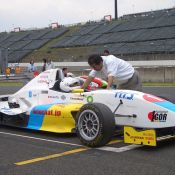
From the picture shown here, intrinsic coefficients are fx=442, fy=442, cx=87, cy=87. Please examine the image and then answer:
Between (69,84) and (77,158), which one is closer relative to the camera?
(77,158)

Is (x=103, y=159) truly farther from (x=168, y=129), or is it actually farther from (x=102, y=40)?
(x=102, y=40)

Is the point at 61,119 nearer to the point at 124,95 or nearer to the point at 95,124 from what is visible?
the point at 95,124

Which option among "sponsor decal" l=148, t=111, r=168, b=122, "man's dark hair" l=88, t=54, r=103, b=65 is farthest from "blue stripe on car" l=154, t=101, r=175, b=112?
"man's dark hair" l=88, t=54, r=103, b=65

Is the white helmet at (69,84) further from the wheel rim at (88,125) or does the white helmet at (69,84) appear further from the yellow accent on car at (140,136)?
the yellow accent on car at (140,136)

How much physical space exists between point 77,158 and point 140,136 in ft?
3.26

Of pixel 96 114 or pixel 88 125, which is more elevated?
pixel 96 114

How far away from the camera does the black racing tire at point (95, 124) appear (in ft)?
21.1

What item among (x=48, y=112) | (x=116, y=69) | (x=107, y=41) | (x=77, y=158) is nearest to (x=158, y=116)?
(x=77, y=158)

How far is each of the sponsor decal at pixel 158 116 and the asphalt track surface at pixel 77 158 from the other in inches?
16.8

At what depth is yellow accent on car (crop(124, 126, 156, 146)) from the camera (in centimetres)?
618

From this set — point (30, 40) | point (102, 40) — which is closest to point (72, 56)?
point (102, 40)

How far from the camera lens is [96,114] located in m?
6.55

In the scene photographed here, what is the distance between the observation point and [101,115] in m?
6.45

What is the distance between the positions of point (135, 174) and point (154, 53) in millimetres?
36374
